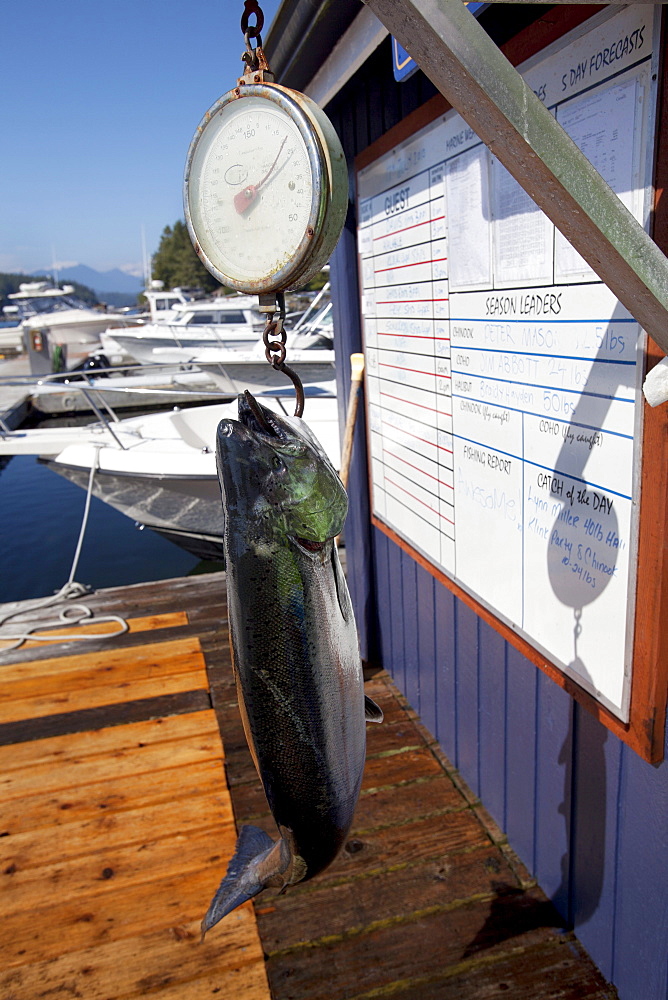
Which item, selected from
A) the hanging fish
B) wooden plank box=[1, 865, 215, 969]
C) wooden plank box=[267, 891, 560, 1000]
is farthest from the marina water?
the hanging fish

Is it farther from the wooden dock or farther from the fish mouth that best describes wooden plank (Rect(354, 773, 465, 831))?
the fish mouth

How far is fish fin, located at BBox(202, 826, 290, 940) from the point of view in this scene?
1192 mm

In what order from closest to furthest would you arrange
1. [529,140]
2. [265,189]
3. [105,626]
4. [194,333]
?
[529,140]
[265,189]
[105,626]
[194,333]

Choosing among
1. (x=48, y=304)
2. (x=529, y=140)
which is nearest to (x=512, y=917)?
(x=529, y=140)

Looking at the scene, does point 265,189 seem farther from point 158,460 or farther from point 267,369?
point 267,369

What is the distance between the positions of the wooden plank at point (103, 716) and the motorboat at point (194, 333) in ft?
44.8

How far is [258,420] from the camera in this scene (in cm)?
114

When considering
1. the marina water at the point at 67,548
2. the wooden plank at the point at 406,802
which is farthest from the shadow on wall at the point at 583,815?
the marina water at the point at 67,548

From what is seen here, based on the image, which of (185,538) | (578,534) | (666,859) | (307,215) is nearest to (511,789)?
(666,859)

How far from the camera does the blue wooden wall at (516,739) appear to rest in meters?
1.89

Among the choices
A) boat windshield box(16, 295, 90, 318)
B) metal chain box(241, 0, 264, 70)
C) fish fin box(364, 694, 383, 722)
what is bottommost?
fish fin box(364, 694, 383, 722)

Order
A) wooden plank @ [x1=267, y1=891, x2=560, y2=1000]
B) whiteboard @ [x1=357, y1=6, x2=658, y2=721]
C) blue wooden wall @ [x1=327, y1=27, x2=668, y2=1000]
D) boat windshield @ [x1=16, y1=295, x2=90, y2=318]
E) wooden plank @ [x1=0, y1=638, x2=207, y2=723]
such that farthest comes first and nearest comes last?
boat windshield @ [x1=16, y1=295, x2=90, y2=318], wooden plank @ [x1=0, y1=638, x2=207, y2=723], wooden plank @ [x1=267, y1=891, x2=560, y2=1000], blue wooden wall @ [x1=327, y1=27, x2=668, y2=1000], whiteboard @ [x1=357, y1=6, x2=658, y2=721]

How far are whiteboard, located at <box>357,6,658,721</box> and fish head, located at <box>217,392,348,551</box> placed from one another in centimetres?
88

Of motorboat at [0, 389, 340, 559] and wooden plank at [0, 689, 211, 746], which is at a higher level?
motorboat at [0, 389, 340, 559]
